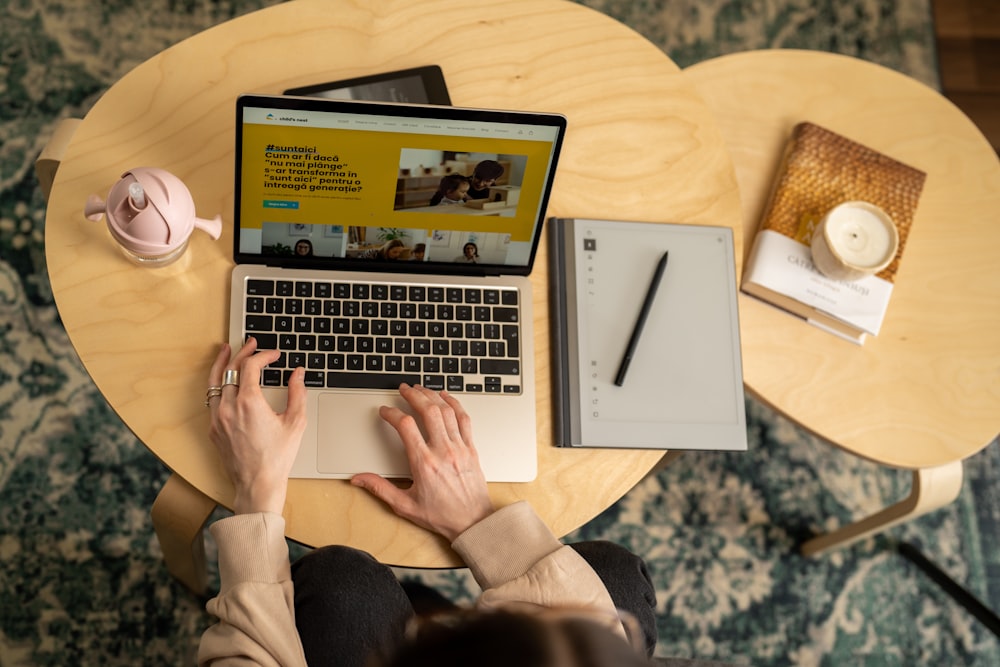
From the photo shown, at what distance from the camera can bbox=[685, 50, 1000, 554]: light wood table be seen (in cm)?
118

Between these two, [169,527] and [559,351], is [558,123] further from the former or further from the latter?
[169,527]

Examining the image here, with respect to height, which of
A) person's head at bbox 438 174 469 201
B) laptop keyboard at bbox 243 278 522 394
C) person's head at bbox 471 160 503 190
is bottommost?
laptop keyboard at bbox 243 278 522 394

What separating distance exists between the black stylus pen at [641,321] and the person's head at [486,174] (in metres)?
0.26

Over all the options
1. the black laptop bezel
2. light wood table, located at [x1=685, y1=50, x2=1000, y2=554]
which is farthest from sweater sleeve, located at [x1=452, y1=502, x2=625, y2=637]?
the black laptop bezel

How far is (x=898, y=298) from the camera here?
1.23m

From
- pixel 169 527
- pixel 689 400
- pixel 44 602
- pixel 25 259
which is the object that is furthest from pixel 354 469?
pixel 25 259

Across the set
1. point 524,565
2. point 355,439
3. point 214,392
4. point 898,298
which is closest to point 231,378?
point 214,392

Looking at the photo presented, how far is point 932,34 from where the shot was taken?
77.0 inches

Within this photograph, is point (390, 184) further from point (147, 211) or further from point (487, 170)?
point (147, 211)

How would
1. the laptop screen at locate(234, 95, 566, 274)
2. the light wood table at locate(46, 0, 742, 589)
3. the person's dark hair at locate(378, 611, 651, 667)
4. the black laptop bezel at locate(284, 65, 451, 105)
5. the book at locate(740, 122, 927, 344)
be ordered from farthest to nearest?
the book at locate(740, 122, 927, 344) < the black laptop bezel at locate(284, 65, 451, 105) < the light wood table at locate(46, 0, 742, 589) < the laptop screen at locate(234, 95, 566, 274) < the person's dark hair at locate(378, 611, 651, 667)

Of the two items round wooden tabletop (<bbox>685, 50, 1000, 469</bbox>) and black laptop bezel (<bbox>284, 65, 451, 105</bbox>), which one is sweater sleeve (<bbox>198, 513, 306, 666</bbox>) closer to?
black laptop bezel (<bbox>284, 65, 451, 105</bbox>)

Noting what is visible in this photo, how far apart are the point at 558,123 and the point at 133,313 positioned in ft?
1.75

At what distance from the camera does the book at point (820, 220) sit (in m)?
1.18

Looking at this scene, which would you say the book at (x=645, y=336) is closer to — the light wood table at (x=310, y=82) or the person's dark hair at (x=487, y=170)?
the light wood table at (x=310, y=82)
